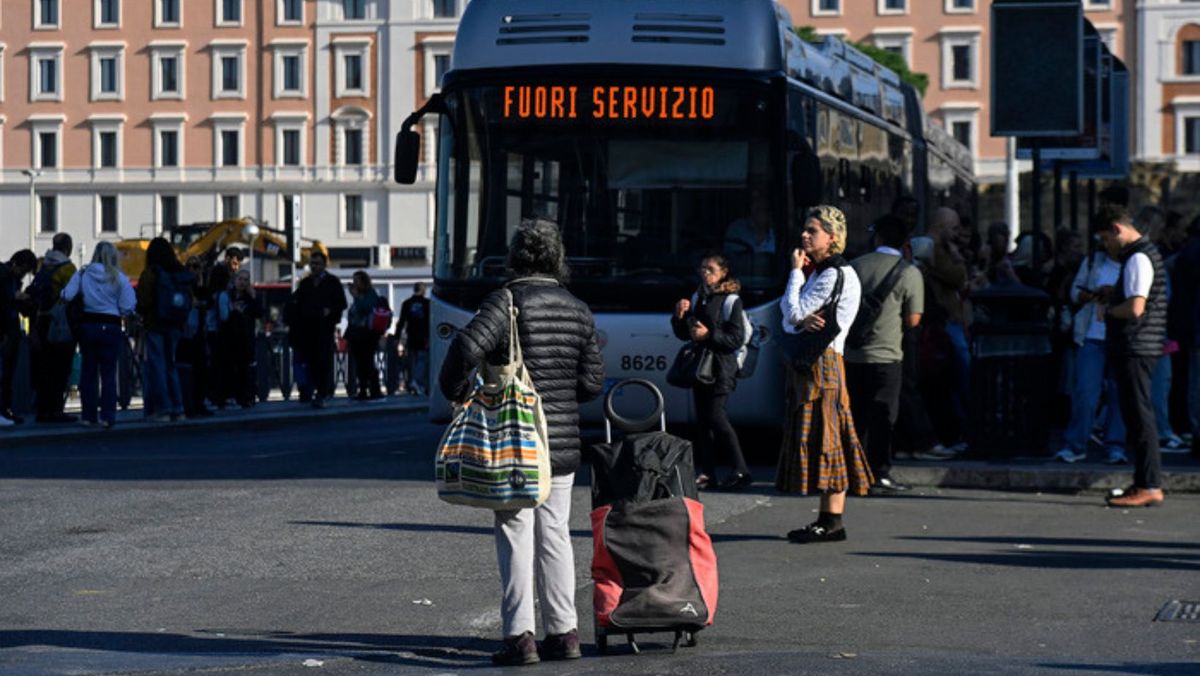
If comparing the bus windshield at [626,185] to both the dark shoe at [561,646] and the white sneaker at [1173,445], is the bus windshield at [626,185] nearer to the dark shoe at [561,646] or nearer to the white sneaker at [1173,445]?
the white sneaker at [1173,445]

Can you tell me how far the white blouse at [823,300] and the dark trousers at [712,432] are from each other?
329 centimetres

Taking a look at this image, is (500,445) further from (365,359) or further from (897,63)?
(897,63)

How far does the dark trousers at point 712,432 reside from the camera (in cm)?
1551

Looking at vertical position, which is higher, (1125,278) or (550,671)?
(1125,278)

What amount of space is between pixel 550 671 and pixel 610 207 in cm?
936

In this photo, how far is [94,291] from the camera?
71.8 ft

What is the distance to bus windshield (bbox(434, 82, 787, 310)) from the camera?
17.1 metres

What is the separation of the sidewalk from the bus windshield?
5.67m

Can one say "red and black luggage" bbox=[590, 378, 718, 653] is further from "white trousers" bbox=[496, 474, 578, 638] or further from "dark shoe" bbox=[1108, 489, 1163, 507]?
"dark shoe" bbox=[1108, 489, 1163, 507]

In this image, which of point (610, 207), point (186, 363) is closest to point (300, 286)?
point (186, 363)

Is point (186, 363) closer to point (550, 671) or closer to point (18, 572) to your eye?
point (18, 572)

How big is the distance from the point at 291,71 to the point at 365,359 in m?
71.0

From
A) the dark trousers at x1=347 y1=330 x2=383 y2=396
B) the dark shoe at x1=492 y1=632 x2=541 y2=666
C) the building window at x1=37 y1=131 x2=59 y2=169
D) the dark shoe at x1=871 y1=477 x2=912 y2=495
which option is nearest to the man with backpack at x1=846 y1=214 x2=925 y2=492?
the dark shoe at x1=871 y1=477 x2=912 y2=495

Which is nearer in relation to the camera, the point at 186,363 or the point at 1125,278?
the point at 1125,278
